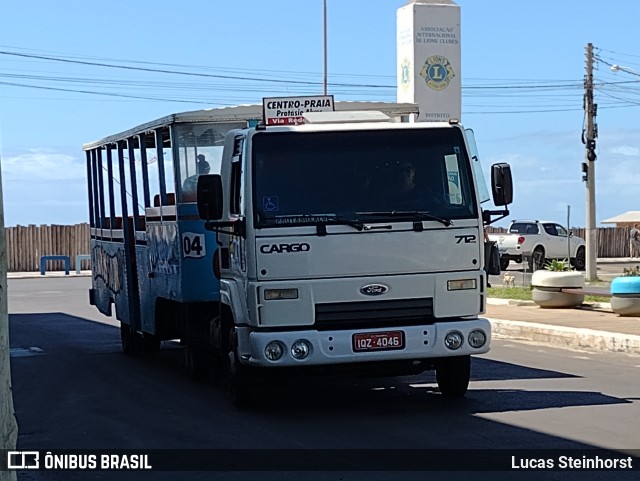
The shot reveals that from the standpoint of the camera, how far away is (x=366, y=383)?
43.0ft

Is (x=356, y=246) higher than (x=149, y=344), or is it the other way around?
(x=356, y=246)

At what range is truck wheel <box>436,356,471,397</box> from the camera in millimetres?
11219

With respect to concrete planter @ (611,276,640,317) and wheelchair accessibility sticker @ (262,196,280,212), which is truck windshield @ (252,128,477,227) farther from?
concrete planter @ (611,276,640,317)

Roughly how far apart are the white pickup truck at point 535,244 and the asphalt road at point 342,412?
2575 cm

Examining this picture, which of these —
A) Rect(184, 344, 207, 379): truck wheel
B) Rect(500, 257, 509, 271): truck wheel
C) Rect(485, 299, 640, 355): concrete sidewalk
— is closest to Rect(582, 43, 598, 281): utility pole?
Rect(500, 257, 509, 271): truck wheel

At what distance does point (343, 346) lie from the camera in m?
10.2

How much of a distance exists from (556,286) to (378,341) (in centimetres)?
1159

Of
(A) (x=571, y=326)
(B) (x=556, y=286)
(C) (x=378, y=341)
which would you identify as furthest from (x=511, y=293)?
(C) (x=378, y=341)

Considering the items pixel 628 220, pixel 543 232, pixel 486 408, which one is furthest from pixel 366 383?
pixel 628 220

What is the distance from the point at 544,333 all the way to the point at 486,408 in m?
6.90

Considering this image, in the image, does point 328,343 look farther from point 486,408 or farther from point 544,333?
point 544,333

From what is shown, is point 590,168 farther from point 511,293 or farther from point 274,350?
point 274,350

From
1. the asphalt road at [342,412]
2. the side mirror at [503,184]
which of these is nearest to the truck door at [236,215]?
the asphalt road at [342,412]

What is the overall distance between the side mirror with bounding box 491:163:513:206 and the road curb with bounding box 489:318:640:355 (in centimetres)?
544
